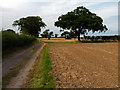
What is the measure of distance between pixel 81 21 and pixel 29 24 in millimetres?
18957

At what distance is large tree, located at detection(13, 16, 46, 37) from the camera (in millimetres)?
49009

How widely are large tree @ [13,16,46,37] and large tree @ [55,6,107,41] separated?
23.8 ft

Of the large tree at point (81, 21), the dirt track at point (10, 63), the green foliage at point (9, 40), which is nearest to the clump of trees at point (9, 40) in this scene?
the green foliage at point (9, 40)

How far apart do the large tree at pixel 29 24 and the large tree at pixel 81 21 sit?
7241 mm

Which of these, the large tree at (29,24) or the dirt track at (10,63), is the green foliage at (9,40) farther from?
the large tree at (29,24)

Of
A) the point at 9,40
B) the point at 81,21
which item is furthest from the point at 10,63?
the point at 81,21

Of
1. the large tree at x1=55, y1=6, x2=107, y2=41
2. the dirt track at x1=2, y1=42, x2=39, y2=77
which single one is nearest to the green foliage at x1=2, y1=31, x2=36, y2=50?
the dirt track at x1=2, y1=42, x2=39, y2=77

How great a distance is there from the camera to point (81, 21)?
45.0 m

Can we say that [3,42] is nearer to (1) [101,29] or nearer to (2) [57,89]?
(2) [57,89]

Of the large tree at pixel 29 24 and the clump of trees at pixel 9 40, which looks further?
the large tree at pixel 29 24

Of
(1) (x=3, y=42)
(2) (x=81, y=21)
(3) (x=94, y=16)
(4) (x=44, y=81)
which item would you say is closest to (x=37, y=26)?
(2) (x=81, y=21)

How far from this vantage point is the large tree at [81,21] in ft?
147

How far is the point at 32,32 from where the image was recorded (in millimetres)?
50188

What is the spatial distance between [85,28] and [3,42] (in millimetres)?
39000
